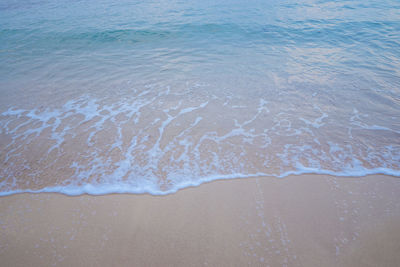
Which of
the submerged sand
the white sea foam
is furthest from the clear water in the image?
the submerged sand

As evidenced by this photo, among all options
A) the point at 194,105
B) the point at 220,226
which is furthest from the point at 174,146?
the point at 220,226

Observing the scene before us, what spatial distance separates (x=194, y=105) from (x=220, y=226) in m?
2.55

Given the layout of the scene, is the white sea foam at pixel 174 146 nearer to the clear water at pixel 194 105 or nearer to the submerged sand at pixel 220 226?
the clear water at pixel 194 105

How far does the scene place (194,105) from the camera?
4.17m

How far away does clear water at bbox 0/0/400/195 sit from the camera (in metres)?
2.81

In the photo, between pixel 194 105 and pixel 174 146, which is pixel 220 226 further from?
pixel 194 105

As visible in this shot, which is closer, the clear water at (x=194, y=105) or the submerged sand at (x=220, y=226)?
the submerged sand at (x=220, y=226)

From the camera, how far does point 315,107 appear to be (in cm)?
398

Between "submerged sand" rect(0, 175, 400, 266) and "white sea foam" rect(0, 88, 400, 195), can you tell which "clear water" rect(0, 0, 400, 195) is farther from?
"submerged sand" rect(0, 175, 400, 266)

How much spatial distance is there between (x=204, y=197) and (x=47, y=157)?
7.78 feet

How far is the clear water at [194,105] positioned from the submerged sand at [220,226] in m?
0.22

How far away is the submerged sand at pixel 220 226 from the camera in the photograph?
188 centimetres

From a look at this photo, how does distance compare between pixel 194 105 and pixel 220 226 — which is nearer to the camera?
pixel 220 226

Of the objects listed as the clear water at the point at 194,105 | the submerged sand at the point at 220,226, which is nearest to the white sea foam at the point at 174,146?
the clear water at the point at 194,105
